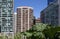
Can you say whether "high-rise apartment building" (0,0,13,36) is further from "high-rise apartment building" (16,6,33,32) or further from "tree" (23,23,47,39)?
"tree" (23,23,47,39)

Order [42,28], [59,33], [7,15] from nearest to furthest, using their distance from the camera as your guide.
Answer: [59,33] → [42,28] → [7,15]

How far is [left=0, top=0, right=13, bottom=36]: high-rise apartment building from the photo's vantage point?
91.4 metres

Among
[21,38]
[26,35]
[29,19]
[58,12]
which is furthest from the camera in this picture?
[29,19]

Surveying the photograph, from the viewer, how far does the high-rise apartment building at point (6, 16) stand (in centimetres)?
9144

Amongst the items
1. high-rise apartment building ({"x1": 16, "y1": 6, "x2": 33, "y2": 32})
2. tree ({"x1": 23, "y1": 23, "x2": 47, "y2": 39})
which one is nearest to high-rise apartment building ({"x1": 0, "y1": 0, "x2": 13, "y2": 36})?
high-rise apartment building ({"x1": 16, "y1": 6, "x2": 33, "y2": 32})

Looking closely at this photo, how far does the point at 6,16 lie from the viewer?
92812 mm

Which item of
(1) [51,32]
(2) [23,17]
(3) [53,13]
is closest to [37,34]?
(1) [51,32]

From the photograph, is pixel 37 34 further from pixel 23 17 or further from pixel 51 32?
pixel 23 17

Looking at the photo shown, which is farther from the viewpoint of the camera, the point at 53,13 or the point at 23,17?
the point at 23,17

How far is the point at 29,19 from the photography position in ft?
386

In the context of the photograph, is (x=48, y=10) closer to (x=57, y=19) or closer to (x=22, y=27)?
(x=57, y=19)

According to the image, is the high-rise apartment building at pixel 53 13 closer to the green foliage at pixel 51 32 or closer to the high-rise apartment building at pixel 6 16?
the high-rise apartment building at pixel 6 16

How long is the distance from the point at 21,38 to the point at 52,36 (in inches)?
478

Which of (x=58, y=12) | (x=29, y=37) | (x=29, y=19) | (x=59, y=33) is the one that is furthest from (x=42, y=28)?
(x=29, y=19)
